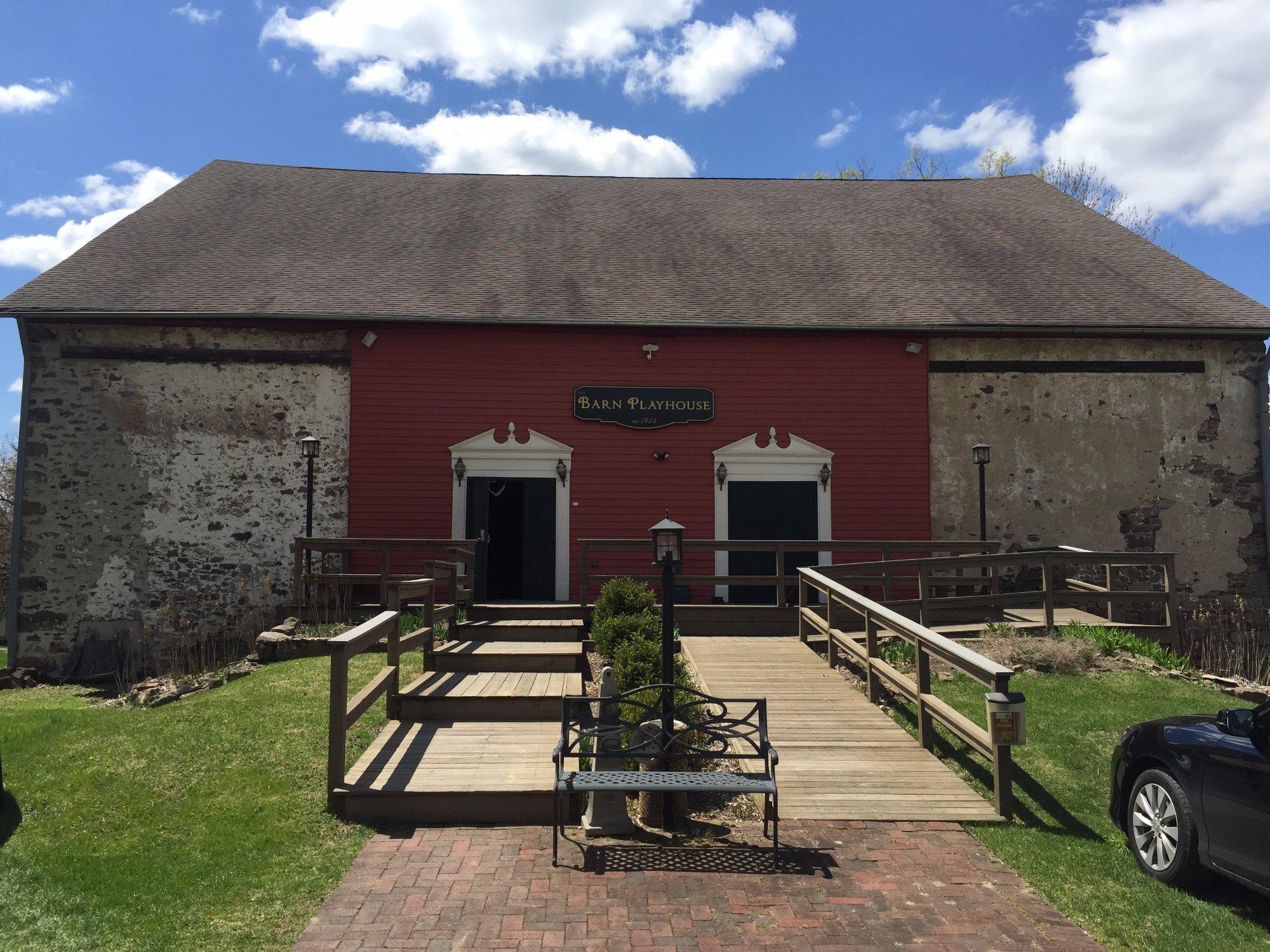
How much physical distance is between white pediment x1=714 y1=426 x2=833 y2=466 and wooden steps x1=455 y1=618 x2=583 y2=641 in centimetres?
474

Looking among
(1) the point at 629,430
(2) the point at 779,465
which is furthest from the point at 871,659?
(1) the point at 629,430

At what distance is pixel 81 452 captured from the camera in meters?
13.3

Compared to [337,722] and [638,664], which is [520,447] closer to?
[638,664]

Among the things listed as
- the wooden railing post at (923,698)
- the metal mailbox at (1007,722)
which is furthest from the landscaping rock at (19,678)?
the metal mailbox at (1007,722)

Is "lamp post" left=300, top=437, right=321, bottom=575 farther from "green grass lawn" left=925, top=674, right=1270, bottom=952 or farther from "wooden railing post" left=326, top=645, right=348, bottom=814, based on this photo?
"green grass lawn" left=925, top=674, right=1270, bottom=952

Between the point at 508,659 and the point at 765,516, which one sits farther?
the point at 765,516

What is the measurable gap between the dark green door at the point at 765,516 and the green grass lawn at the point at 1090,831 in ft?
18.5

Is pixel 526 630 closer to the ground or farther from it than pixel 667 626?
closer to the ground

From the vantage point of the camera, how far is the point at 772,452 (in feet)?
45.9

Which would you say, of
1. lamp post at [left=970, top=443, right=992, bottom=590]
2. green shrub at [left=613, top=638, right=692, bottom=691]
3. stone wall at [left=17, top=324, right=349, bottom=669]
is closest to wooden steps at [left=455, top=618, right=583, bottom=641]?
green shrub at [left=613, top=638, right=692, bottom=691]

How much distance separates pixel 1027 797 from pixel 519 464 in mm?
9567

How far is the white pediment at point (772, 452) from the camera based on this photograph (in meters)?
13.9

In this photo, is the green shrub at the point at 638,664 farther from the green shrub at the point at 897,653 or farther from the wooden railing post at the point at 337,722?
the green shrub at the point at 897,653

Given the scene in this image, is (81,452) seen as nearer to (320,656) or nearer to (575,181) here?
(320,656)
